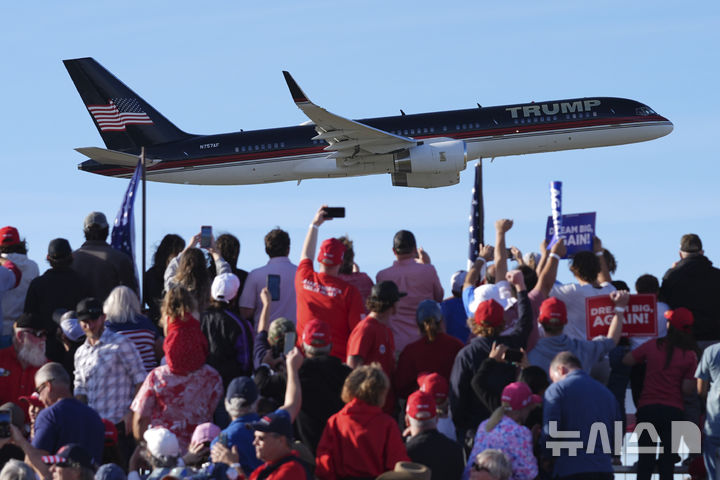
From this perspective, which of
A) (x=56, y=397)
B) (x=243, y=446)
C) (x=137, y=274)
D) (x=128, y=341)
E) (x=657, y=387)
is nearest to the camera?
(x=243, y=446)

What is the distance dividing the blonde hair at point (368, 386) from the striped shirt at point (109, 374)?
2.74m

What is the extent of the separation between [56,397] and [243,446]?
185 centimetres

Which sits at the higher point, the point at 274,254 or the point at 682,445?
the point at 274,254

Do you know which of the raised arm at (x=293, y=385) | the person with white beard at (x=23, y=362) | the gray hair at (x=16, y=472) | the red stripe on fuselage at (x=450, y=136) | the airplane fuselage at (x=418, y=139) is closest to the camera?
the gray hair at (x=16, y=472)

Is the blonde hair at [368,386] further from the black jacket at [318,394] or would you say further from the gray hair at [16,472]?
the gray hair at [16,472]

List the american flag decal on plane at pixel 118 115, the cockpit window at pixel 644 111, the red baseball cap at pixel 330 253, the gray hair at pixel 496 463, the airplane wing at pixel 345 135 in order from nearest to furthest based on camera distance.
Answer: the gray hair at pixel 496 463, the red baseball cap at pixel 330 253, the airplane wing at pixel 345 135, the cockpit window at pixel 644 111, the american flag decal on plane at pixel 118 115

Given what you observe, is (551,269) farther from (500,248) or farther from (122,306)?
(122,306)

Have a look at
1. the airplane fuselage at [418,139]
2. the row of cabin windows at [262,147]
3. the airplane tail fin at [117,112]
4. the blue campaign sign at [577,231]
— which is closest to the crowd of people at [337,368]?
the blue campaign sign at [577,231]

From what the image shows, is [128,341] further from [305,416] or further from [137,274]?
[137,274]

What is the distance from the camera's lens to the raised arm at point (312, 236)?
11945 mm

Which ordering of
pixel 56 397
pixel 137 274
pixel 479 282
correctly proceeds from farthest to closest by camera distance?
pixel 137 274, pixel 479 282, pixel 56 397

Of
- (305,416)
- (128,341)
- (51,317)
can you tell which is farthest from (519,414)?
(51,317)

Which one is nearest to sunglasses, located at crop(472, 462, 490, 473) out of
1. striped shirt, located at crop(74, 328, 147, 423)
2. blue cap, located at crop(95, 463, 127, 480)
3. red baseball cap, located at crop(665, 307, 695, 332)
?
blue cap, located at crop(95, 463, 127, 480)

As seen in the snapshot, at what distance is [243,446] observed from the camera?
9227mm
